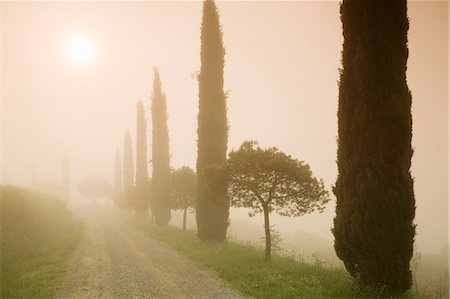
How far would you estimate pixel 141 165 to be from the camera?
151 ft

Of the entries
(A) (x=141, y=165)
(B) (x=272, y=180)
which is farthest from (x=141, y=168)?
(B) (x=272, y=180)

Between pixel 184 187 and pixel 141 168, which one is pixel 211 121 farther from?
pixel 141 168

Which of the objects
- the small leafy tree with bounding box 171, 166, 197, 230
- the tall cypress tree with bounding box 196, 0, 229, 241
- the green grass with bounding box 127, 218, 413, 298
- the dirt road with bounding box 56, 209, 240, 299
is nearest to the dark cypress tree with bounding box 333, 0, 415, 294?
the green grass with bounding box 127, 218, 413, 298

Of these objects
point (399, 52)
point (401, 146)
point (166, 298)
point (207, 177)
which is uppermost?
point (399, 52)

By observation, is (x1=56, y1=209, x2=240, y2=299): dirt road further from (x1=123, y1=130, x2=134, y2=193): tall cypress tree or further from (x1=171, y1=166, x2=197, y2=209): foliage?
(x1=123, y1=130, x2=134, y2=193): tall cypress tree

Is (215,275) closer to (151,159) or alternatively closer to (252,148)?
(252,148)

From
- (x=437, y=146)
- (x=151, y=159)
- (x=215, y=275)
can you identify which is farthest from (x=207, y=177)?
(x=437, y=146)

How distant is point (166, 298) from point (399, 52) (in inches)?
385

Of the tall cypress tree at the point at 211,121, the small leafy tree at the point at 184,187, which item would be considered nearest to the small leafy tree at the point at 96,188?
the small leafy tree at the point at 184,187

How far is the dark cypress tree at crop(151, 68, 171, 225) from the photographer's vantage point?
108ft

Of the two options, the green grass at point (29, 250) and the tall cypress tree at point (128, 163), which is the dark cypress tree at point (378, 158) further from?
the tall cypress tree at point (128, 163)

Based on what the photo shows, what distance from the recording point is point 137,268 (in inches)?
529

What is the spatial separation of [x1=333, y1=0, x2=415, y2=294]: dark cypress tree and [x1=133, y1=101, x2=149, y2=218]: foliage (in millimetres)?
32745

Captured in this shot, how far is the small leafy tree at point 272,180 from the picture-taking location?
13.4 m
